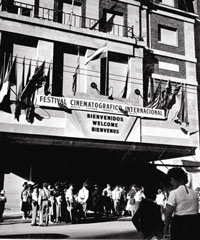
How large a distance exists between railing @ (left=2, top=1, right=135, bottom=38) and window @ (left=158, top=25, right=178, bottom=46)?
2701mm

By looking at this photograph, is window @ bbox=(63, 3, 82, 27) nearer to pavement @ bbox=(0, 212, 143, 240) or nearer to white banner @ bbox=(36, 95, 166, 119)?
white banner @ bbox=(36, 95, 166, 119)

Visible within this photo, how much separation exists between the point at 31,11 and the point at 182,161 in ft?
43.2

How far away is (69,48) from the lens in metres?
20.0

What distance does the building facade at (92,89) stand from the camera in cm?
1672

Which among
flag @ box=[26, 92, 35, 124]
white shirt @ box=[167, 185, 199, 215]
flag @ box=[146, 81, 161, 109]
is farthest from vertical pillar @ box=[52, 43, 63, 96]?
white shirt @ box=[167, 185, 199, 215]

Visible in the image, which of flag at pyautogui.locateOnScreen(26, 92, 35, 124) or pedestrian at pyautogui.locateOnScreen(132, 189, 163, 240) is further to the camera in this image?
flag at pyautogui.locateOnScreen(26, 92, 35, 124)

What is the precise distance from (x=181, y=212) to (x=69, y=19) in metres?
17.7

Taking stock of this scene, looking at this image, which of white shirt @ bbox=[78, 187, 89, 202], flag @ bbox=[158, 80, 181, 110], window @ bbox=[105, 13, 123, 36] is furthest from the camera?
window @ bbox=[105, 13, 123, 36]

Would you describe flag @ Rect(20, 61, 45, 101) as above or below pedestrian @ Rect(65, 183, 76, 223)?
above

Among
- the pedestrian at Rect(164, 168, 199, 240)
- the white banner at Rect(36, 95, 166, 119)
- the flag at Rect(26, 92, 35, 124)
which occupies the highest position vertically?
the white banner at Rect(36, 95, 166, 119)

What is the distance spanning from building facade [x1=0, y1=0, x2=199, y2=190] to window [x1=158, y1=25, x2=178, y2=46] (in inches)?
3.0

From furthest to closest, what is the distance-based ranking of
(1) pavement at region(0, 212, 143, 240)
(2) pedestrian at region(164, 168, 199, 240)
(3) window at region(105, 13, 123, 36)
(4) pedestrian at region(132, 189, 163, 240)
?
(3) window at region(105, 13, 123, 36) → (1) pavement at region(0, 212, 143, 240) → (4) pedestrian at region(132, 189, 163, 240) → (2) pedestrian at region(164, 168, 199, 240)

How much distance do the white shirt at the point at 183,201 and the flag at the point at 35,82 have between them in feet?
42.3

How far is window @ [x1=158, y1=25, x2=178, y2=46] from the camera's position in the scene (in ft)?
76.8
